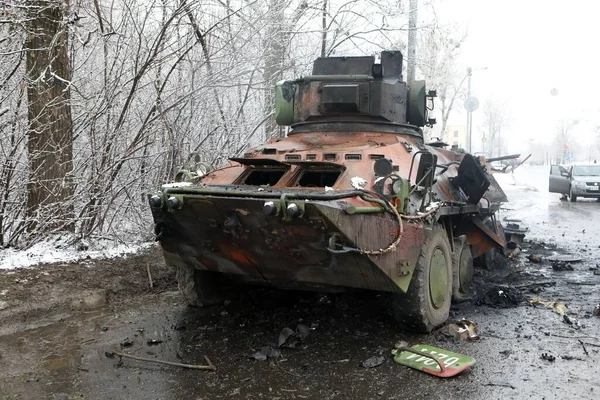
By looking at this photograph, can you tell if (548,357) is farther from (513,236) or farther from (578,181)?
(578,181)

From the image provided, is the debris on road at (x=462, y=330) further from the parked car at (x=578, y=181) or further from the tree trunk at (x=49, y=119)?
the parked car at (x=578, y=181)

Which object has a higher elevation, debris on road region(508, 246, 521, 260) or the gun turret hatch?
the gun turret hatch

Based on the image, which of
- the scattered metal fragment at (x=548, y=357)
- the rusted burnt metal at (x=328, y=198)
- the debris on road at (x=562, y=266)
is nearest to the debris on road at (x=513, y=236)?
the debris on road at (x=562, y=266)

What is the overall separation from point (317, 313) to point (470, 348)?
1.70 meters

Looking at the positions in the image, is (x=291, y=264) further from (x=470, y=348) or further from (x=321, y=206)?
(x=470, y=348)

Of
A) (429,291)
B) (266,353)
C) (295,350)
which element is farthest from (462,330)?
(266,353)

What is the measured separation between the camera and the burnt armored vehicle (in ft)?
16.3

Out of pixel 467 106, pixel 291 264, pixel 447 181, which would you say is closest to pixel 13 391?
pixel 291 264

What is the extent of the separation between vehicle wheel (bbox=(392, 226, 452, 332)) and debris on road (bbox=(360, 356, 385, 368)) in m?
0.65

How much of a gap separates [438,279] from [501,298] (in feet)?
4.56

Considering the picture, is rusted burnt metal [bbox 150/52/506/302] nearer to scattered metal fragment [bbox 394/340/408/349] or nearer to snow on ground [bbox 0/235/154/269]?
scattered metal fragment [bbox 394/340/408/349]

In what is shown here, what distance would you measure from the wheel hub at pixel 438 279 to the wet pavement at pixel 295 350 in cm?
36

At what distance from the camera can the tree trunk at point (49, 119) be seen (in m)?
7.56

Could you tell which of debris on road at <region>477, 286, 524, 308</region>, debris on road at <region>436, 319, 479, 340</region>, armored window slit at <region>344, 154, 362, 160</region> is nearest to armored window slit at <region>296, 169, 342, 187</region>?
armored window slit at <region>344, 154, 362, 160</region>
